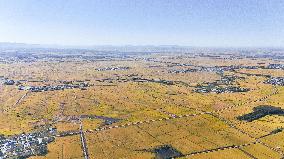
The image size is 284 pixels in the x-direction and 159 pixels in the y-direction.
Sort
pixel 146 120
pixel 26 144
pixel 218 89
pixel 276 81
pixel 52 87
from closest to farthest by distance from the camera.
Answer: pixel 26 144 < pixel 146 120 < pixel 218 89 < pixel 52 87 < pixel 276 81

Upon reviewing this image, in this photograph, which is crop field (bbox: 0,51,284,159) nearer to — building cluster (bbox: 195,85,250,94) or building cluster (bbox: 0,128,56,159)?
building cluster (bbox: 195,85,250,94)

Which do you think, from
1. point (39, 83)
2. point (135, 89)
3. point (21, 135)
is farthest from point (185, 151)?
point (39, 83)

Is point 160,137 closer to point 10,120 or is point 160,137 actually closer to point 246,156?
point 246,156

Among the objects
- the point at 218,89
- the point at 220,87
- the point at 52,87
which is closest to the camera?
the point at 218,89

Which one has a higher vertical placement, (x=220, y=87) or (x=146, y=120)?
(x=220, y=87)

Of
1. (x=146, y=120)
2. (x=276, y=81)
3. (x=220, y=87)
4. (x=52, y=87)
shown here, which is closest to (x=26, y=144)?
(x=146, y=120)

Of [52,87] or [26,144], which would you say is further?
[52,87]

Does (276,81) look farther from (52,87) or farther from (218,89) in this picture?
(52,87)

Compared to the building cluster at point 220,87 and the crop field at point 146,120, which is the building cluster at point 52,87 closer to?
the crop field at point 146,120

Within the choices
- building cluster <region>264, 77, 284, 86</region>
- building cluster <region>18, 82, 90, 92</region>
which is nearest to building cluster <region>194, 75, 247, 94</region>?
building cluster <region>264, 77, 284, 86</region>
